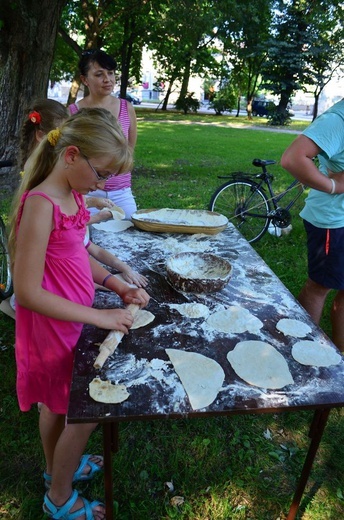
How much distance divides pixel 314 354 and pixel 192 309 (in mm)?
470

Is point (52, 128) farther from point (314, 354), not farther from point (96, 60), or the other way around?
point (314, 354)

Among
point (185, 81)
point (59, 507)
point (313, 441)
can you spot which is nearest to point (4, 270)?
point (59, 507)

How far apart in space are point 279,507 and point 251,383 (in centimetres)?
98

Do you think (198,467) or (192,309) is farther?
(198,467)

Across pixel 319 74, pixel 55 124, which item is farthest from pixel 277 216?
pixel 319 74

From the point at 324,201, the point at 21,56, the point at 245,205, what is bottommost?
the point at 245,205

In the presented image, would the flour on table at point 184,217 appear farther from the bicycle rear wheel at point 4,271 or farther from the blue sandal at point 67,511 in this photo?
the blue sandal at point 67,511

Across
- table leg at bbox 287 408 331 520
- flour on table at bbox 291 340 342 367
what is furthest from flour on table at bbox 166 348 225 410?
table leg at bbox 287 408 331 520

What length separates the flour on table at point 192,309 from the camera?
151 centimetres

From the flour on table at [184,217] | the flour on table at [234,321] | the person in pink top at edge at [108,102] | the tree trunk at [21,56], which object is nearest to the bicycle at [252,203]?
the person in pink top at edge at [108,102]

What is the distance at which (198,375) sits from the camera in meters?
1.18

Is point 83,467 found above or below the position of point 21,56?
below

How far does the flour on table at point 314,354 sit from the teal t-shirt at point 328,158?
3.04 feet

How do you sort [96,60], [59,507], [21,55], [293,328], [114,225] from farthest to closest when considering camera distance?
[21,55]
[96,60]
[114,225]
[59,507]
[293,328]
